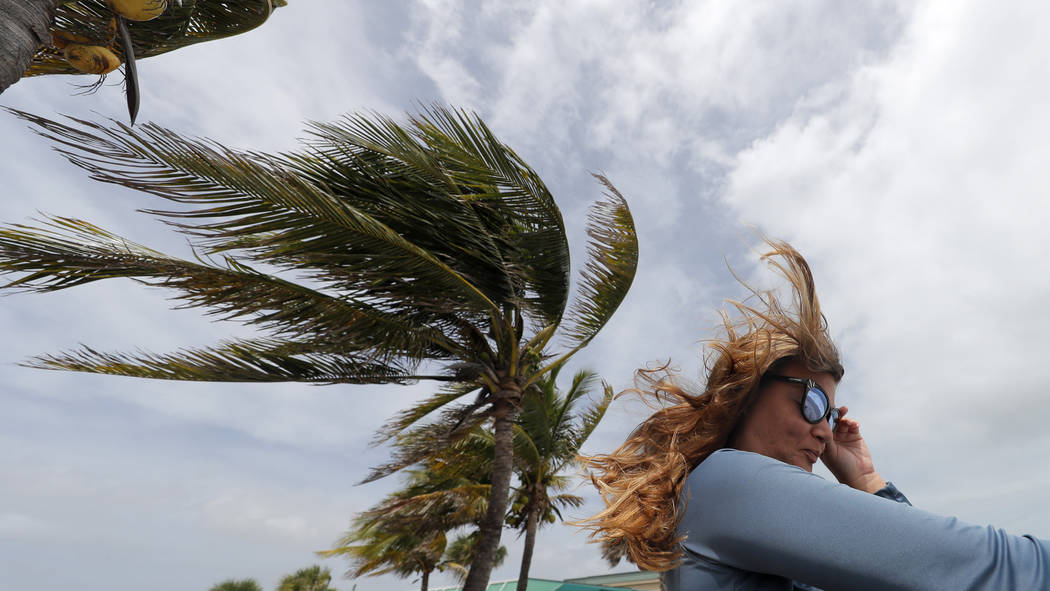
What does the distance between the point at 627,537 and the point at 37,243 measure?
183 inches

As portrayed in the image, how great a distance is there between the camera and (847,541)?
1.02 meters

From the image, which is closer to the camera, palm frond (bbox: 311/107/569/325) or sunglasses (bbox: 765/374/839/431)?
sunglasses (bbox: 765/374/839/431)

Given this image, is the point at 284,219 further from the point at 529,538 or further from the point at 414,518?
the point at 529,538

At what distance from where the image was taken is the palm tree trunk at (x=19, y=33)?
8.57 feet

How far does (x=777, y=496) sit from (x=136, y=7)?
3654mm

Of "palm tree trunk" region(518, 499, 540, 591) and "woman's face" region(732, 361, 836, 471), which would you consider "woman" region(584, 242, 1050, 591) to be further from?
"palm tree trunk" region(518, 499, 540, 591)

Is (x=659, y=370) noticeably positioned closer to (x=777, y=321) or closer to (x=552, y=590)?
(x=777, y=321)

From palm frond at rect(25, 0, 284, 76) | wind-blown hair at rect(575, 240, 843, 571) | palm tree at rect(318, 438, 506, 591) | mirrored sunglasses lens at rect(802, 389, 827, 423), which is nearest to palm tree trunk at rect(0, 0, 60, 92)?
palm frond at rect(25, 0, 284, 76)

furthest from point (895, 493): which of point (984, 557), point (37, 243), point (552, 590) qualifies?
point (552, 590)

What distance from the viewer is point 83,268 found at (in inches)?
180

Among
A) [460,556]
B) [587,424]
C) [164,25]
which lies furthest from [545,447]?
[460,556]

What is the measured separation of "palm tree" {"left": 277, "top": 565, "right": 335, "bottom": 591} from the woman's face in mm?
32187

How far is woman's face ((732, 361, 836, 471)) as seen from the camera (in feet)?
5.41

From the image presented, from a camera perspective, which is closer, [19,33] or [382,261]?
[19,33]
